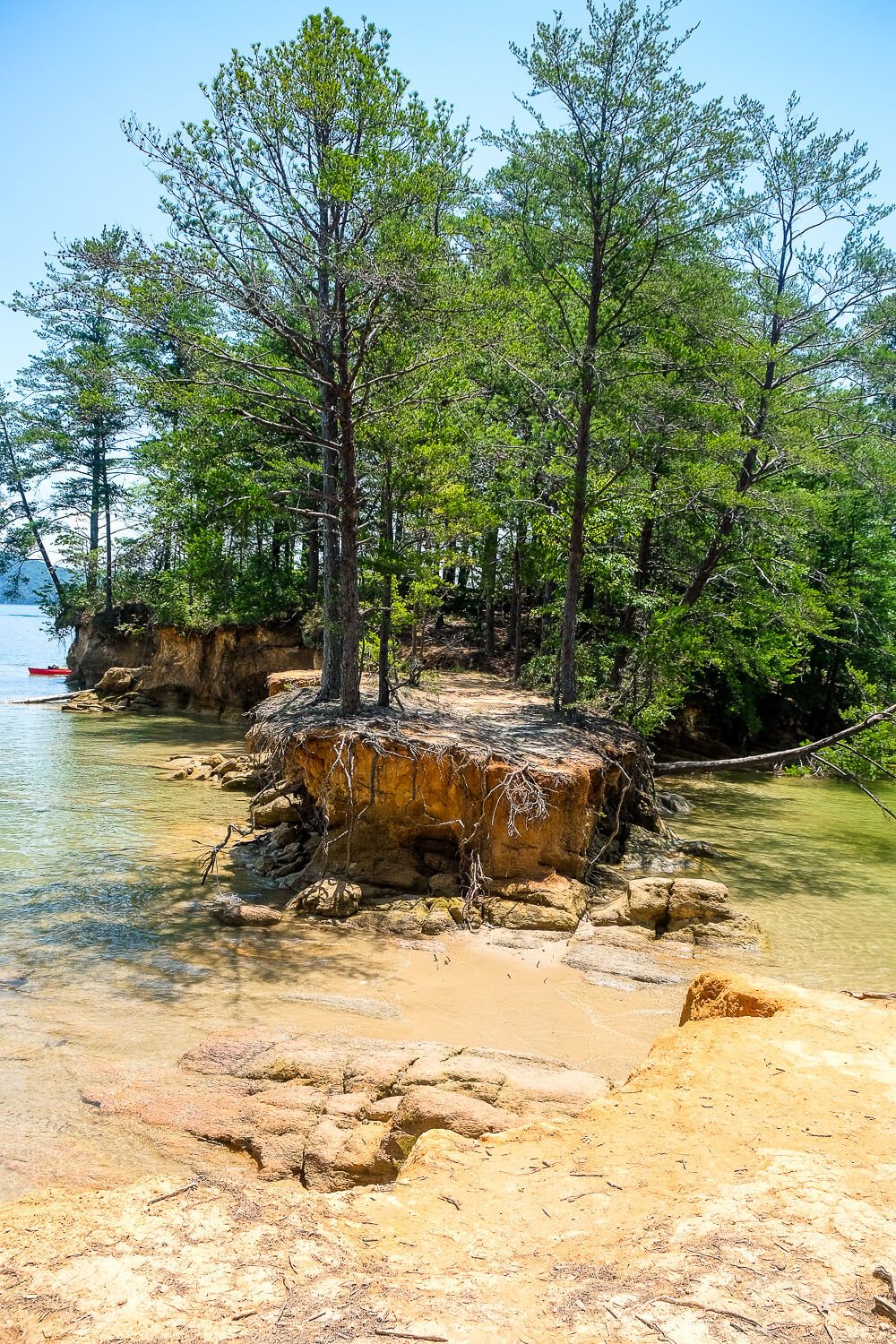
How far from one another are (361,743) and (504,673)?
12956 millimetres

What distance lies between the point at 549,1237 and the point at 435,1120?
1622 mm

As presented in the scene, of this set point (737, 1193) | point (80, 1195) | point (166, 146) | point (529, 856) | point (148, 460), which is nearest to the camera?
point (737, 1193)

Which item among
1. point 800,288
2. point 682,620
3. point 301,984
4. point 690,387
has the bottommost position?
point 301,984

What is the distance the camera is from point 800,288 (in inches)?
659

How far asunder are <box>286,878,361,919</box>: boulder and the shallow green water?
4936 mm

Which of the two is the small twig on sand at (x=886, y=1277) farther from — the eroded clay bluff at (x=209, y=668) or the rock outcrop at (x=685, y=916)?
the eroded clay bluff at (x=209, y=668)

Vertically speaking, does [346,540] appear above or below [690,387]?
below

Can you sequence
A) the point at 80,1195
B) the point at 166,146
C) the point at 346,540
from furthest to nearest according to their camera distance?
1. the point at 346,540
2. the point at 166,146
3. the point at 80,1195

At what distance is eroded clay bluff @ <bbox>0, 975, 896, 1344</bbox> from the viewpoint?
3.27 meters

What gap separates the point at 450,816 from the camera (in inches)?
448

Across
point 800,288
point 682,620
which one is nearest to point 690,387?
point 800,288

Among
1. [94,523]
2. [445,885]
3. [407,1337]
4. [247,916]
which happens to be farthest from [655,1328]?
[94,523]

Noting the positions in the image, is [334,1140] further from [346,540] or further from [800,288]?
[800,288]

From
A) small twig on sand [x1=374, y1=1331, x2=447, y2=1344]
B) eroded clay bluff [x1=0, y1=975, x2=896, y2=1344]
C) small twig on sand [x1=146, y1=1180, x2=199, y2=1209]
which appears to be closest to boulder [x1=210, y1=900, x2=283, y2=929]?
eroded clay bluff [x1=0, y1=975, x2=896, y2=1344]
